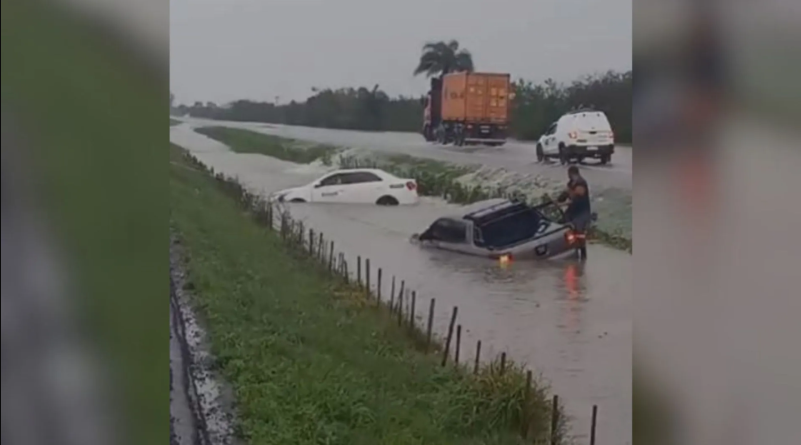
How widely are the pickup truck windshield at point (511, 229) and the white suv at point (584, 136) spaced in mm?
155

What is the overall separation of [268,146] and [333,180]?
16cm

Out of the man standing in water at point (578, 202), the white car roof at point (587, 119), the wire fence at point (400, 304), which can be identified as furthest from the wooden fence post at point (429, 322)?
the white car roof at point (587, 119)

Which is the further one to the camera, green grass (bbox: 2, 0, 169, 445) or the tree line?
the tree line

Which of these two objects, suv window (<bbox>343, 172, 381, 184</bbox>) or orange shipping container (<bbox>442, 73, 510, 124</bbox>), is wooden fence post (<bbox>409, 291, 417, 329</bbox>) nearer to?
suv window (<bbox>343, 172, 381, 184</bbox>)

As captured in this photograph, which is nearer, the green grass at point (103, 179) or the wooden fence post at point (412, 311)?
the green grass at point (103, 179)

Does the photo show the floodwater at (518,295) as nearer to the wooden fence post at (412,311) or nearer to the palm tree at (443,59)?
the wooden fence post at (412,311)

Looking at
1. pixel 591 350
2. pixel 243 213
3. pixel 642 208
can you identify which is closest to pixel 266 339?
pixel 243 213

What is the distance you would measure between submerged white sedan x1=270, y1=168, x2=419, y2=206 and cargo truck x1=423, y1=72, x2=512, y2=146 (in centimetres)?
14

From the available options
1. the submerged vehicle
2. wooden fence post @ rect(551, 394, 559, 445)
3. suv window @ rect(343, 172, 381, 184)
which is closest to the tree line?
suv window @ rect(343, 172, 381, 184)

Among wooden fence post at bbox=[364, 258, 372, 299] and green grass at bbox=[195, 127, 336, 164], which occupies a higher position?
green grass at bbox=[195, 127, 336, 164]

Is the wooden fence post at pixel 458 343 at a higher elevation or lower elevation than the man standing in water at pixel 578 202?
lower

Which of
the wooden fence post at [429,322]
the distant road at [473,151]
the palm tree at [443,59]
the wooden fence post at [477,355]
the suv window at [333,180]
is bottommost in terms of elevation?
the wooden fence post at [477,355]

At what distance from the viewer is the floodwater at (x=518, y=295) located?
1.67m

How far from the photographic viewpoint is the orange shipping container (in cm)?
167
